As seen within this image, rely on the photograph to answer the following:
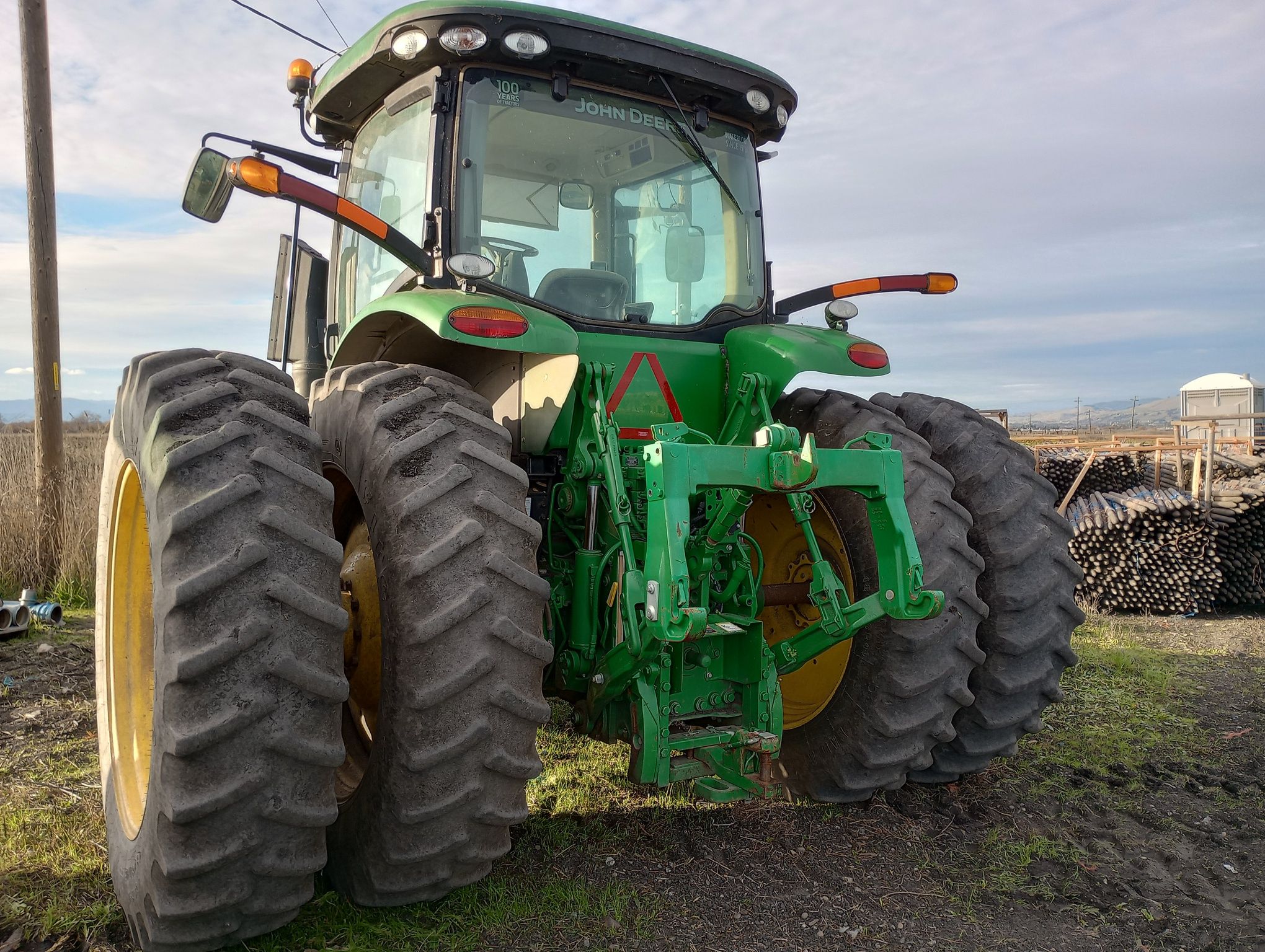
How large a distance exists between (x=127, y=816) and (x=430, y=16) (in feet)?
8.61

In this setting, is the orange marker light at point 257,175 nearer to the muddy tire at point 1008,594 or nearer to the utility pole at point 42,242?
the muddy tire at point 1008,594

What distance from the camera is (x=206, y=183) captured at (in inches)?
118

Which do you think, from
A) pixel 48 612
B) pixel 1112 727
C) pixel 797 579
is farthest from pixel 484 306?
pixel 48 612

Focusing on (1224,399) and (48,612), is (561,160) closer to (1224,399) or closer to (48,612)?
(48,612)

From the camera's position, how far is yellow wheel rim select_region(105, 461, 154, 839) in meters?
2.92

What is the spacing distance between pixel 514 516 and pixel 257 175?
48.1 inches

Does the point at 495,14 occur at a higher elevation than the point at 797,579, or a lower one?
higher

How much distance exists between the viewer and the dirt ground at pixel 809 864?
8.66 feet

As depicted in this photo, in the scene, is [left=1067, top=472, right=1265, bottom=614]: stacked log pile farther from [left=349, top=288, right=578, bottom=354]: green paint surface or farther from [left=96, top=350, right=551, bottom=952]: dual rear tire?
[left=96, top=350, right=551, bottom=952]: dual rear tire

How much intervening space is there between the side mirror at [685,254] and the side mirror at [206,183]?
1581mm

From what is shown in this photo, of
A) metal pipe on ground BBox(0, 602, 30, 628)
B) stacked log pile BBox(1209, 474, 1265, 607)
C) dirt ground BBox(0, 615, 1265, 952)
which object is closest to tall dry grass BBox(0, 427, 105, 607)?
metal pipe on ground BBox(0, 602, 30, 628)

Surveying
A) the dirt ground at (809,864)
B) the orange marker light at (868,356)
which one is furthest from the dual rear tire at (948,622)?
the dirt ground at (809,864)

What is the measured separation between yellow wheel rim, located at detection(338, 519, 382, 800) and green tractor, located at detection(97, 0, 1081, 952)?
0.05 ft

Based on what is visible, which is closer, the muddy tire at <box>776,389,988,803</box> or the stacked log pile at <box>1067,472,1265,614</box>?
the muddy tire at <box>776,389,988,803</box>
